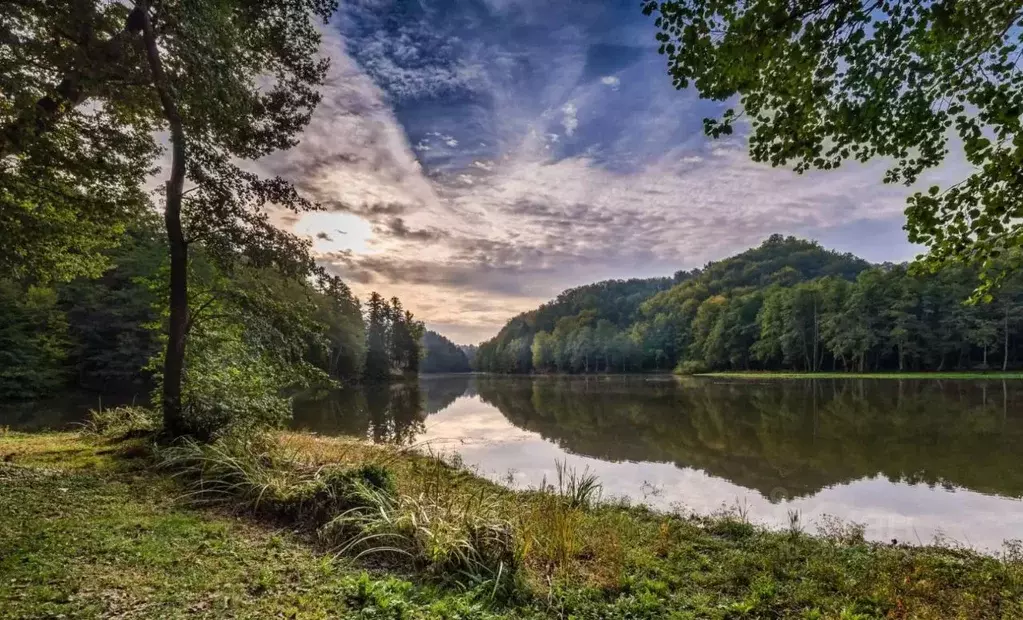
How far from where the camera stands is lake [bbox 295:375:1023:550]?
336 inches

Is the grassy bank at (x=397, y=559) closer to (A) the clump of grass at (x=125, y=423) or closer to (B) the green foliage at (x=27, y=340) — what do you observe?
(A) the clump of grass at (x=125, y=423)

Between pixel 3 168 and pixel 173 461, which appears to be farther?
pixel 173 461

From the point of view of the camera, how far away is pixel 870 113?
4219mm

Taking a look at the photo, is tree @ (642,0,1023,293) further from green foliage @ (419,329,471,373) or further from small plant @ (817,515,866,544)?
green foliage @ (419,329,471,373)

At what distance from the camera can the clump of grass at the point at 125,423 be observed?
34.7 feet

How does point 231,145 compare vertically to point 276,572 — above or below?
above

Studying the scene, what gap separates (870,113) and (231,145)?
33.7ft

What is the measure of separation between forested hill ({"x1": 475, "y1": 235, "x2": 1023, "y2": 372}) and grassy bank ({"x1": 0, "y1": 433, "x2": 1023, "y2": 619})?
11.1ft

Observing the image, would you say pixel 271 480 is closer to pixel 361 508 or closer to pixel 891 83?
pixel 361 508

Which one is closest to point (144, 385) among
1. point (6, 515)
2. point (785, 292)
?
point (6, 515)

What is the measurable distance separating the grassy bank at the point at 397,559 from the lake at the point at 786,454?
1746 mm

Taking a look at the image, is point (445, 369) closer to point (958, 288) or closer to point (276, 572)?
point (958, 288)

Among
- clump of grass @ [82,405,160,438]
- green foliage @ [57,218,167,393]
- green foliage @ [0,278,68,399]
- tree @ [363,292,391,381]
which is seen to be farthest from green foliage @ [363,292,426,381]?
clump of grass @ [82,405,160,438]

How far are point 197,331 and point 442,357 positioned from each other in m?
154
